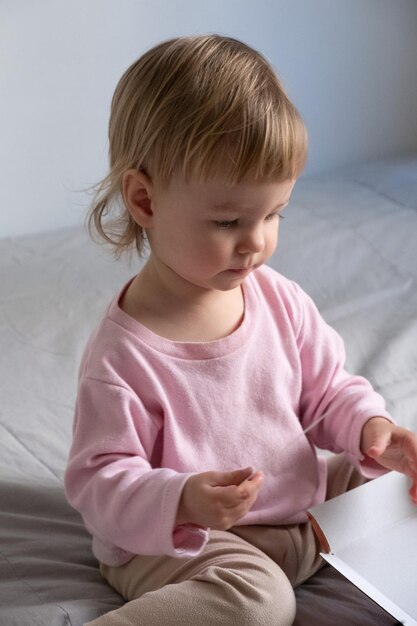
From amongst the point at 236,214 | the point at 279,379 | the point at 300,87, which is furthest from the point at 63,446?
the point at 300,87

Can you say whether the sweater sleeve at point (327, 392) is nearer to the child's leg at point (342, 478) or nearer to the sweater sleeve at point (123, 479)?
the child's leg at point (342, 478)

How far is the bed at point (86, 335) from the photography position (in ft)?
3.15

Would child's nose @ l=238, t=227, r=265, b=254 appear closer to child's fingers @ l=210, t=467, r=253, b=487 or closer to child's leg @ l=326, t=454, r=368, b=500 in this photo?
child's fingers @ l=210, t=467, r=253, b=487

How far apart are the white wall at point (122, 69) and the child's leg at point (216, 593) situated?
0.99 meters

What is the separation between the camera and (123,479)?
2.87 ft

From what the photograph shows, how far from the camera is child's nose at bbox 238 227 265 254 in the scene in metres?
0.88

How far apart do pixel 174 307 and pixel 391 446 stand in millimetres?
236

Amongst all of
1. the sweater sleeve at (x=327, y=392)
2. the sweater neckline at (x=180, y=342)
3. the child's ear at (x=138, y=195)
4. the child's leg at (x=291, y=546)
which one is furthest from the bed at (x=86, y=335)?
the child's ear at (x=138, y=195)

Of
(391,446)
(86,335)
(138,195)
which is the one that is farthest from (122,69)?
(391,446)

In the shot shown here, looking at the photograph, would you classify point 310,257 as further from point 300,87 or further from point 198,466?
point 198,466

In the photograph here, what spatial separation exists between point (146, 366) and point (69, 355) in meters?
0.48

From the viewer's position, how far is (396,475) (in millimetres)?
966

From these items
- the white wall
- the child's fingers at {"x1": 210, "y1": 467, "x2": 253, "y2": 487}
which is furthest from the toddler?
the white wall

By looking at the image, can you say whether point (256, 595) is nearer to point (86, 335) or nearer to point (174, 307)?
point (174, 307)
